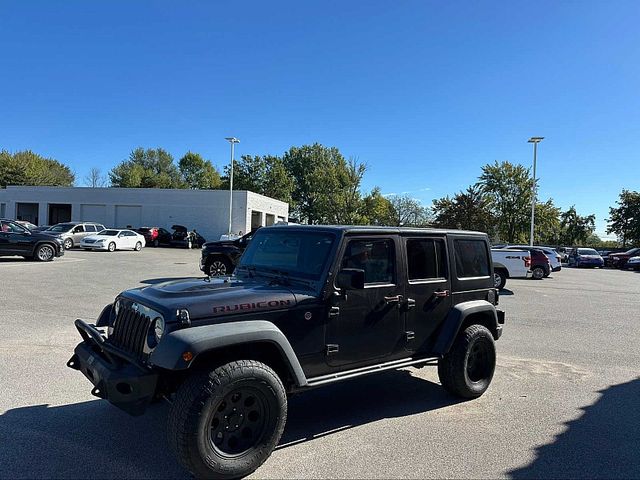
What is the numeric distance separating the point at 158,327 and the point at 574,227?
77.6 metres

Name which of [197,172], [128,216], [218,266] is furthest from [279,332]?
[197,172]

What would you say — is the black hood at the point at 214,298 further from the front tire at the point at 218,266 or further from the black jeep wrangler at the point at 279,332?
the front tire at the point at 218,266

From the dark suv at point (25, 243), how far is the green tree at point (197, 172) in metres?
67.9

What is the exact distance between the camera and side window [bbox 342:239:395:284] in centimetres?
417

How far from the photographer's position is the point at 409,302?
14.6 ft

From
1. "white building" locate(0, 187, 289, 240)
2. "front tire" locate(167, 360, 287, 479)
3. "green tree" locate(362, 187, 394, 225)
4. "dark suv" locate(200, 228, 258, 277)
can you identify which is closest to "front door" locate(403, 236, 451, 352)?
"front tire" locate(167, 360, 287, 479)

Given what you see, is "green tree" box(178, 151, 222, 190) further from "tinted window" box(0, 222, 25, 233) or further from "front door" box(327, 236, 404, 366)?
"front door" box(327, 236, 404, 366)

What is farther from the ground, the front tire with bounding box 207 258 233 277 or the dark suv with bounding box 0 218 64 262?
the dark suv with bounding box 0 218 64 262

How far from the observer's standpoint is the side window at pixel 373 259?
4168 millimetres

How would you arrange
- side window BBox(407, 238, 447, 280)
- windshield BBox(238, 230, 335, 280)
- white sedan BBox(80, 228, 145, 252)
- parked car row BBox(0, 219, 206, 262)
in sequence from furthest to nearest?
white sedan BBox(80, 228, 145, 252) → parked car row BBox(0, 219, 206, 262) → side window BBox(407, 238, 447, 280) → windshield BBox(238, 230, 335, 280)

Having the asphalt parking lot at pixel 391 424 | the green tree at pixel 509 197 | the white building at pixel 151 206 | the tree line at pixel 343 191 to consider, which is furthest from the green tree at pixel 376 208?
the asphalt parking lot at pixel 391 424

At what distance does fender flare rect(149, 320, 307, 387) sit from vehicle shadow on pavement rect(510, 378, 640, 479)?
6.16 ft

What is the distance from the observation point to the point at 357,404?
4812 millimetres

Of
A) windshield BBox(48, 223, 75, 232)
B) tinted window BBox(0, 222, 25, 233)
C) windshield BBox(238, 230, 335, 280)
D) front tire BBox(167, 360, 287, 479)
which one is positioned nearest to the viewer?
front tire BBox(167, 360, 287, 479)
